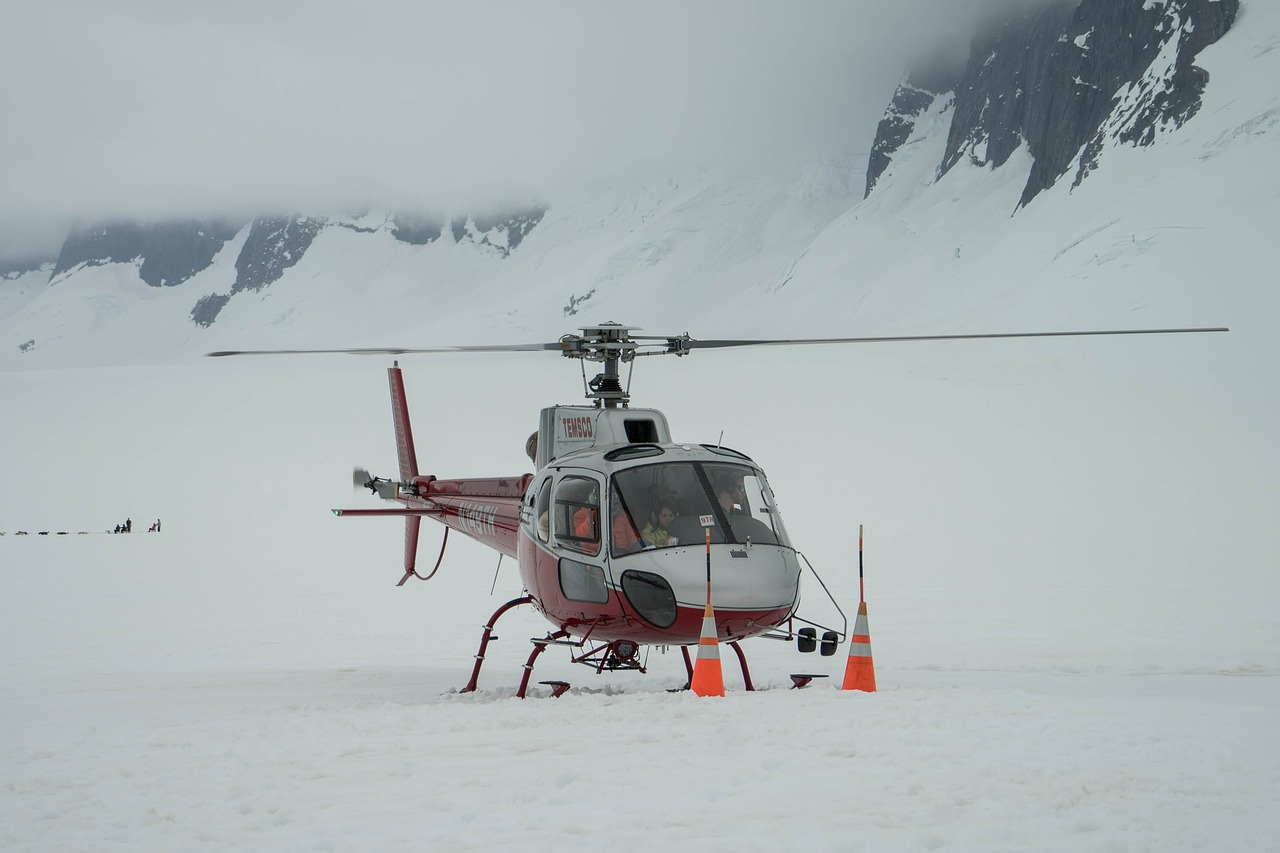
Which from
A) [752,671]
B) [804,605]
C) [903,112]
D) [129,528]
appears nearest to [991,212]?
[903,112]

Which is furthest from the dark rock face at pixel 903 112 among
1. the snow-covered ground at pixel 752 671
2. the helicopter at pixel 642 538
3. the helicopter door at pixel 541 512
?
the helicopter door at pixel 541 512

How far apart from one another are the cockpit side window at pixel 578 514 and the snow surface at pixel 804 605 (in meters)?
1.26

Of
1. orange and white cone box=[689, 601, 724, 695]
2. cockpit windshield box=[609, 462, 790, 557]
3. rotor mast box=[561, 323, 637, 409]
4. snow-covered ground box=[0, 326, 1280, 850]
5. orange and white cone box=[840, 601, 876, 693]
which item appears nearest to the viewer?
snow-covered ground box=[0, 326, 1280, 850]

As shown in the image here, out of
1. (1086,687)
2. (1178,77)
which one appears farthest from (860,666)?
(1178,77)

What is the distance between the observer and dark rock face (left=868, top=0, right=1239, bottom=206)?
263 ft

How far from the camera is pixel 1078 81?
9806 centimetres

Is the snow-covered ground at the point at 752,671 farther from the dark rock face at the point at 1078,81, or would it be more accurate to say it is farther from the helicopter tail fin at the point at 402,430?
the dark rock face at the point at 1078,81

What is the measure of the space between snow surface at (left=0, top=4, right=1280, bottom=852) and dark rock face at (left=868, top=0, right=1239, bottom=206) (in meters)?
15.5

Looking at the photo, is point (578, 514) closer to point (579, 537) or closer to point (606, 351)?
point (579, 537)

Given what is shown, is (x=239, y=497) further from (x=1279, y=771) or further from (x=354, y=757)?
(x=1279, y=771)

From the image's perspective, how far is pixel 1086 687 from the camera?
901 centimetres

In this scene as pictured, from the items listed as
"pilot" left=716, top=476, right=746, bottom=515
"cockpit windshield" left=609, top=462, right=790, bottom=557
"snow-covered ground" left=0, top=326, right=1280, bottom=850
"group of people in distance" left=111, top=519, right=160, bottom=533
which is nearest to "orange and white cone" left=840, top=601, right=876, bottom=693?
"snow-covered ground" left=0, top=326, right=1280, bottom=850

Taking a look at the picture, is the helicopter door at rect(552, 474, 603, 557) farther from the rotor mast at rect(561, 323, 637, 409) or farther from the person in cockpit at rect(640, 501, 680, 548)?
the rotor mast at rect(561, 323, 637, 409)

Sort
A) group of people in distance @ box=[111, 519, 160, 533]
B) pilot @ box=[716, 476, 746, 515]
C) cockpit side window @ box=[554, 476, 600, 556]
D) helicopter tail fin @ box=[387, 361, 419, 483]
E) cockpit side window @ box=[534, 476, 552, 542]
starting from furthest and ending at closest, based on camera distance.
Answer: group of people in distance @ box=[111, 519, 160, 533]
helicopter tail fin @ box=[387, 361, 419, 483]
cockpit side window @ box=[534, 476, 552, 542]
cockpit side window @ box=[554, 476, 600, 556]
pilot @ box=[716, 476, 746, 515]
